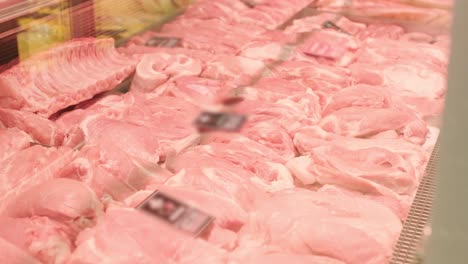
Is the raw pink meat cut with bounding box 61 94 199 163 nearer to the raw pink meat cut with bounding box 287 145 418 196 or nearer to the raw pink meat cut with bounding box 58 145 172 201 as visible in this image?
the raw pink meat cut with bounding box 58 145 172 201

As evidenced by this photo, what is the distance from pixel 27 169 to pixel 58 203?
1.24ft

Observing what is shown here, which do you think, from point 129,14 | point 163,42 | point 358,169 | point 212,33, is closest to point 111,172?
point 358,169

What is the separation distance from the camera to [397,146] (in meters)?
2.76

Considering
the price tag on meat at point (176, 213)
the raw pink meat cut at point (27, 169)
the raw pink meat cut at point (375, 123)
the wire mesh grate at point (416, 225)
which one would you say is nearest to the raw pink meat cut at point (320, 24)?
the raw pink meat cut at point (375, 123)

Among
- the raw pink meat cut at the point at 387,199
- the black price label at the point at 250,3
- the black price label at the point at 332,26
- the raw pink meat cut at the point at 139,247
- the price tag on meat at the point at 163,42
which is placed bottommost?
the black price label at the point at 250,3

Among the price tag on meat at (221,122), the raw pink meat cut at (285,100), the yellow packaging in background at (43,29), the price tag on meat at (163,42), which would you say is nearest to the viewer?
the price tag on meat at (221,122)

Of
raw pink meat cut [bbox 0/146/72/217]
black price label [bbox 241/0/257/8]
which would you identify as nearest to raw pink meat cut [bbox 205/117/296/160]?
raw pink meat cut [bbox 0/146/72/217]

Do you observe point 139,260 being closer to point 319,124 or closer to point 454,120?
point 454,120

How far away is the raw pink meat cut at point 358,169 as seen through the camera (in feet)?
8.21

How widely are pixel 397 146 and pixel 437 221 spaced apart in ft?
5.30

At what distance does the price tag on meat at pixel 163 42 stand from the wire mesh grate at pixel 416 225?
183 cm

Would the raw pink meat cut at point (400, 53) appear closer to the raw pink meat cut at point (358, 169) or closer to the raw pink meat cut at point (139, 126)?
the raw pink meat cut at point (358, 169)

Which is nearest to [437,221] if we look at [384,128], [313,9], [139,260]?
[139,260]

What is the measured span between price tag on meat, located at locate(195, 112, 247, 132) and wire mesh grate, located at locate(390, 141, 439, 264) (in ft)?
2.10
